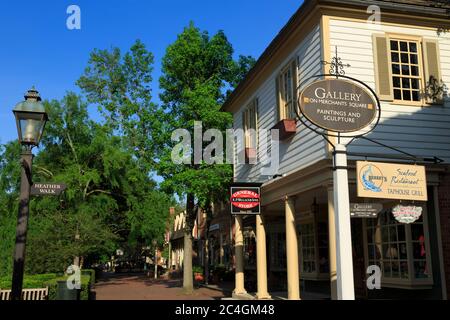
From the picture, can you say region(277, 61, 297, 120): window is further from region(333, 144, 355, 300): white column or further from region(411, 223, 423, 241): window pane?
region(333, 144, 355, 300): white column

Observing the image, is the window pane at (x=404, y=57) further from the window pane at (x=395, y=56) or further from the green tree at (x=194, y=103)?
the green tree at (x=194, y=103)

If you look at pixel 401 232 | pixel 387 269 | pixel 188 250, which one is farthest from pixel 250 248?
pixel 401 232

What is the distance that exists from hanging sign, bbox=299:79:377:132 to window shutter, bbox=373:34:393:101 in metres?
4.03

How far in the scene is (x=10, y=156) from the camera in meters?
32.4

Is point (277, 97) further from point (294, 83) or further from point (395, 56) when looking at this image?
point (395, 56)

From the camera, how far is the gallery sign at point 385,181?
770 cm

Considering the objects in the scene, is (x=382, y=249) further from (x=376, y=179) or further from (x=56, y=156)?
(x=56, y=156)

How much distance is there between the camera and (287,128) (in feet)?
43.5

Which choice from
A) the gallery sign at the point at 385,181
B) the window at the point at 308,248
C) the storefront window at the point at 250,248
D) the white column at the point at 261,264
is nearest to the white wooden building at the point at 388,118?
the gallery sign at the point at 385,181

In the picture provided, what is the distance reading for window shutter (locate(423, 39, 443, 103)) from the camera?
12.2 meters

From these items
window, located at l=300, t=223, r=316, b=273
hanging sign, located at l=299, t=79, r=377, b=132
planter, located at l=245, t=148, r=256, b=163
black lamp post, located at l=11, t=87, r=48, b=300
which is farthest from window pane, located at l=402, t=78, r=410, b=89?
black lamp post, located at l=11, t=87, r=48, b=300
